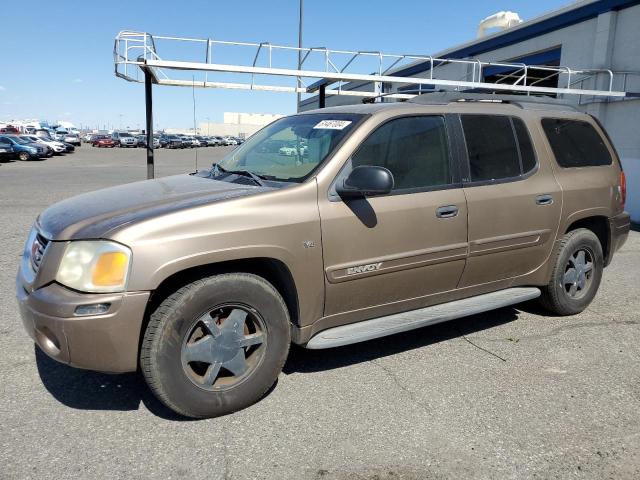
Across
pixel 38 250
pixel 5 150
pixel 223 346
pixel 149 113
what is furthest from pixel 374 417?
pixel 5 150

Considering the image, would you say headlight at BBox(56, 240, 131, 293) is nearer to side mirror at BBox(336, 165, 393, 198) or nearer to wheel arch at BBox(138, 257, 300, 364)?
wheel arch at BBox(138, 257, 300, 364)

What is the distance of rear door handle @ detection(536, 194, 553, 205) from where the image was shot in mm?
4230

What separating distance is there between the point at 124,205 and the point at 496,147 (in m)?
2.81

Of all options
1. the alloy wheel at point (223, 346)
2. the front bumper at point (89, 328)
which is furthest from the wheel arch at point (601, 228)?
the front bumper at point (89, 328)

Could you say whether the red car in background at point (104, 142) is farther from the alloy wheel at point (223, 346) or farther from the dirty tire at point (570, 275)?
the alloy wheel at point (223, 346)

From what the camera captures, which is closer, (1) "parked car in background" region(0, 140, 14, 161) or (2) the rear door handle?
(2) the rear door handle

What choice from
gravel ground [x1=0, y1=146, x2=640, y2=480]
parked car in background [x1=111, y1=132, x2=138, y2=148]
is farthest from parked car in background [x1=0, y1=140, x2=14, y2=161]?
gravel ground [x1=0, y1=146, x2=640, y2=480]

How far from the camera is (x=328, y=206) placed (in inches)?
127

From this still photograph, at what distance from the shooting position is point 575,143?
4711 millimetres

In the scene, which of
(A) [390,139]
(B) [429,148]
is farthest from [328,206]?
(B) [429,148]

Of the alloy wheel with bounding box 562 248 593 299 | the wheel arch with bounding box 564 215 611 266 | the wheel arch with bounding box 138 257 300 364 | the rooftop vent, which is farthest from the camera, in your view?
the rooftop vent

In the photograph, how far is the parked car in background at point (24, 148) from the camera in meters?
30.5

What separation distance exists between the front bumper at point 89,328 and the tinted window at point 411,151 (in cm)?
167

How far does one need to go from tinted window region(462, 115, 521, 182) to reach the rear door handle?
0.28 metres
